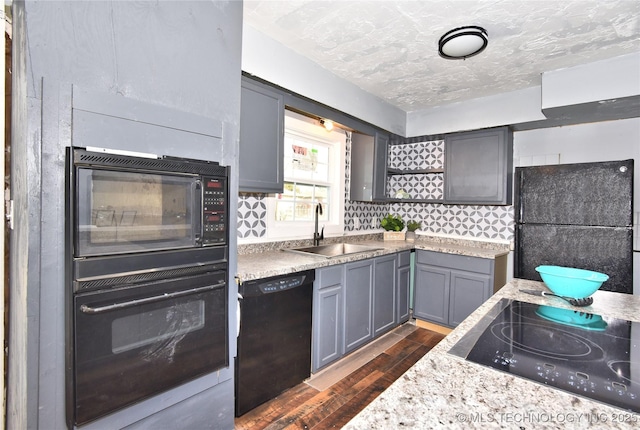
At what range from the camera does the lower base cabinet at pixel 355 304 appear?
234cm

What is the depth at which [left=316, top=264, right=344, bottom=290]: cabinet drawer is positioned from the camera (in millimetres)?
2311

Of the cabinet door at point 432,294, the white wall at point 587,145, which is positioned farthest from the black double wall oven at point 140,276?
the white wall at point 587,145

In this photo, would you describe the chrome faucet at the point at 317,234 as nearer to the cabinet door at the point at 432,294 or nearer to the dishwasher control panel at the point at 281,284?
the dishwasher control panel at the point at 281,284

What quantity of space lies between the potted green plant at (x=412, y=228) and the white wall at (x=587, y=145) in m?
1.26

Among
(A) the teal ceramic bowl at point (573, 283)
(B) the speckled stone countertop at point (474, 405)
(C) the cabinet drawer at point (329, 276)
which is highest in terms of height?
(A) the teal ceramic bowl at point (573, 283)

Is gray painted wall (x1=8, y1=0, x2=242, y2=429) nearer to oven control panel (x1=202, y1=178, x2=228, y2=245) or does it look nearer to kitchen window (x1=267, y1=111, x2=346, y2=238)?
oven control panel (x1=202, y1=178, x2=228, y2=245)

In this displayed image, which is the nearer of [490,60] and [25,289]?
[25,289]

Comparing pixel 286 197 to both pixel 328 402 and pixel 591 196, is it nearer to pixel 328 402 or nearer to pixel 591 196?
pixel 328 402

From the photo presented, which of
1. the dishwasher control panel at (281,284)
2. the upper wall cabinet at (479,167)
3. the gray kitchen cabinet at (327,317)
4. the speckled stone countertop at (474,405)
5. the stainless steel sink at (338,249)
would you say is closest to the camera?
the speckled stone countertop at (474,405)

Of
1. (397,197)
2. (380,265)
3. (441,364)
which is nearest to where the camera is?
(441,364)

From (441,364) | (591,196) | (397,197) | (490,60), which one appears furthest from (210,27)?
(591,196)

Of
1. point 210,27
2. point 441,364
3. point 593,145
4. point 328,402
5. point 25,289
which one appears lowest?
point 328,402

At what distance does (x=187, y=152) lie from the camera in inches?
57.7

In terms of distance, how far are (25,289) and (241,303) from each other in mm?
974
